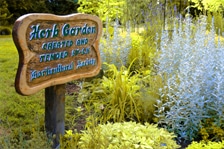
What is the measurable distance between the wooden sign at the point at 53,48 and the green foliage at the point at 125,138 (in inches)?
21.8

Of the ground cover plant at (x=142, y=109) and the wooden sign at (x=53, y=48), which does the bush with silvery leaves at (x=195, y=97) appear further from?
the wooden sign at (x=53, y=48)

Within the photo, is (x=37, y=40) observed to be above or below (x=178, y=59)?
above

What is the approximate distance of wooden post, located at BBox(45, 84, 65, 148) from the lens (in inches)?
108

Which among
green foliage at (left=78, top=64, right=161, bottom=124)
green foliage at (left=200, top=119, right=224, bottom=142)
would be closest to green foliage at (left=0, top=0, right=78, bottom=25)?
green foliage at (left=78, top=64, right=161, bottom=124)

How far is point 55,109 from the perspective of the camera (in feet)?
9.10

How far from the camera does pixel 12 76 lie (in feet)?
16.3

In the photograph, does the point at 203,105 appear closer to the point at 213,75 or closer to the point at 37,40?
the point at 213,75

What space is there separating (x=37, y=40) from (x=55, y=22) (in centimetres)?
24

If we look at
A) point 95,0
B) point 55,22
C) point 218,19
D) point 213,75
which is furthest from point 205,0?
point 55,22

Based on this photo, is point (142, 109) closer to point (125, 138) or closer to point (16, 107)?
point (125, 138)

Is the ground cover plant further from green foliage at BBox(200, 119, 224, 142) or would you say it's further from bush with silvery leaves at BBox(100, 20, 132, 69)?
bush with silvery leaves at BBox(100, 20, 132, 69)

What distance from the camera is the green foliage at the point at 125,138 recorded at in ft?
7.67

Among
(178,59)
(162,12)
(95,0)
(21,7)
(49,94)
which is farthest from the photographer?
(21,7)

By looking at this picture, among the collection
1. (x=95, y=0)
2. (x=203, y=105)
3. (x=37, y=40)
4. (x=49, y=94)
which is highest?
(x=95, y=0)
